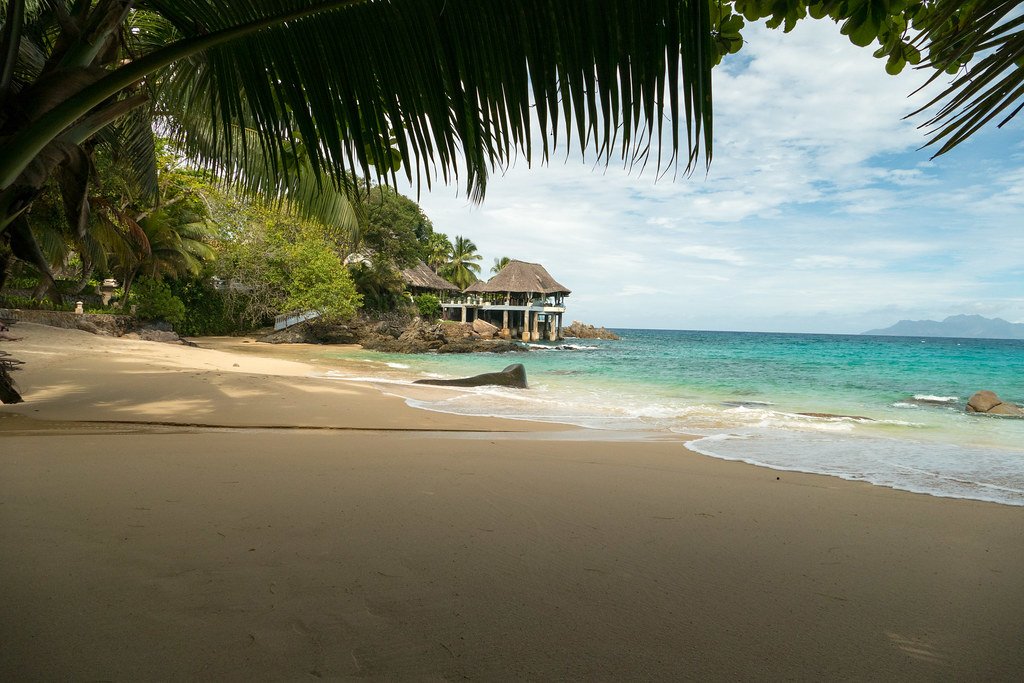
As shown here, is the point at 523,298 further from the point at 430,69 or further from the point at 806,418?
the point at 430,69

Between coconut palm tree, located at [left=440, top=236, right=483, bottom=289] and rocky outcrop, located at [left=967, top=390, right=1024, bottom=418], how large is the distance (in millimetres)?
43715

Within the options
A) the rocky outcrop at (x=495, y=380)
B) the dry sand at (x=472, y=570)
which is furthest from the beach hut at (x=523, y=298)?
the dry sand at (x=472, y=570)

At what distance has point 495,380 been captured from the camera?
38.9 ft

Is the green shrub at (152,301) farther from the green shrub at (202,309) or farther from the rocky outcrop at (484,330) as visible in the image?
the rocky outcrop at (484,330)

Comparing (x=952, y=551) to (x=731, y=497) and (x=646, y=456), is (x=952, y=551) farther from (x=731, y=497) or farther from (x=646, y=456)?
(x=646, y=456)

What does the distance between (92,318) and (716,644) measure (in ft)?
68.3

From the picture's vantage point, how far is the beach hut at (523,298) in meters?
44.9

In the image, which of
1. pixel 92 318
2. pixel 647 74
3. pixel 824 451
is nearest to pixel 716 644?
pixel 647 74


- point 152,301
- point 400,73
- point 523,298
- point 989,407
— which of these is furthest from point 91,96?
point 523,298

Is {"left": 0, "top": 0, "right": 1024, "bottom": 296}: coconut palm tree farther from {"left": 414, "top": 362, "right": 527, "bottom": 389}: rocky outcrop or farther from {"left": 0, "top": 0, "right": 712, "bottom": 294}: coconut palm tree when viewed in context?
{"left": 414, "top": 362, "right": 527, "bottom": 389}: rocky outcrop

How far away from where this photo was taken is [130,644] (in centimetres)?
130

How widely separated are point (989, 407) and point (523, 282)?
3504 centimetres

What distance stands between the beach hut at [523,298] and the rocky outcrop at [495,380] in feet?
106

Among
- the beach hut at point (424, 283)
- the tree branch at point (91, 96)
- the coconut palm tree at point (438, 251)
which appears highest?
the coconut palm tree at point (438, 251)
